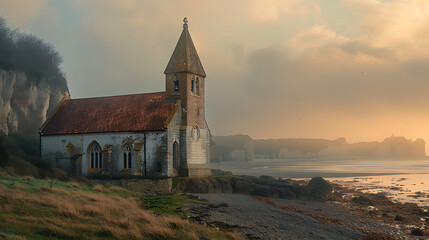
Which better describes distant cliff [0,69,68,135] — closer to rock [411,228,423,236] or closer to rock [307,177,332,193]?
rock [307,177,332,193]

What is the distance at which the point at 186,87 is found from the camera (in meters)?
43.9

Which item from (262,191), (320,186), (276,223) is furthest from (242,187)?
(276,223)

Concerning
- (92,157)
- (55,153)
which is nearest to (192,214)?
(92,157)

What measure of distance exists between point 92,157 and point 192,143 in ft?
37.3

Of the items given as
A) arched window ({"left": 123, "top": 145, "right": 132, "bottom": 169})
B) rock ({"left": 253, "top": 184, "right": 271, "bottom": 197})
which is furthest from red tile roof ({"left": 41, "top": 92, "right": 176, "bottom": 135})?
rock ({"left": 253, "top": 184, "right": 271, "bottom": 197})

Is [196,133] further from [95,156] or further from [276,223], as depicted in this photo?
[276,223]

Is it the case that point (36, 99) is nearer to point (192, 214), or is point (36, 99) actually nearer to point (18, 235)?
point (192, 214)

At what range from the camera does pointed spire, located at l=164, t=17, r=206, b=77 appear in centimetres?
4462

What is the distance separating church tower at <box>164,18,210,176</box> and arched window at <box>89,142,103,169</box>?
920 cm

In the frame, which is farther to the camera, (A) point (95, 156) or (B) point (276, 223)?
(A) point (95, 156)

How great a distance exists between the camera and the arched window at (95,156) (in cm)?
4466

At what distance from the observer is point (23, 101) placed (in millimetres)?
63781

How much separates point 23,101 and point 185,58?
3298 centimetres

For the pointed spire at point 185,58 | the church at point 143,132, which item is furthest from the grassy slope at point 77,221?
the pointed spire at point 185,58
